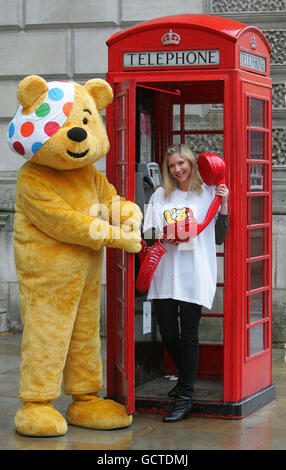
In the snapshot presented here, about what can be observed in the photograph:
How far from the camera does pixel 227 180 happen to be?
5488mm

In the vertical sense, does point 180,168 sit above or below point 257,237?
above

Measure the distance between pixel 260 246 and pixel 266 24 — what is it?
3.09 metres

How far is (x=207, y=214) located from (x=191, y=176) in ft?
1.00

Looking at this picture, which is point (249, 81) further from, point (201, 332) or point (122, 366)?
point (201, 332)

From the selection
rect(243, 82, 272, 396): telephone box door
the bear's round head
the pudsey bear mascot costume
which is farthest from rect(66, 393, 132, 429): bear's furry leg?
the bear's round head

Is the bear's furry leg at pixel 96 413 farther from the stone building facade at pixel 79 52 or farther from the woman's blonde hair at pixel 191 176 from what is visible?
the stone building facade at pixel 79 52

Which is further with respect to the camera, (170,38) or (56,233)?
(170,38)

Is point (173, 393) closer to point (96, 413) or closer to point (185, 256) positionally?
point (96, 413)

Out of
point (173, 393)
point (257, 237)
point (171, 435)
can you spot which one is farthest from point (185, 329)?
point (257, 237)

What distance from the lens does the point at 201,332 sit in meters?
7.23

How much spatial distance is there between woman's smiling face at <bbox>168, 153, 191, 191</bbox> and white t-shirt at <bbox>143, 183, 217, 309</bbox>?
8 centimetres

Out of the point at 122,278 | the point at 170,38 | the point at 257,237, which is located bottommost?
the point at 122,278
